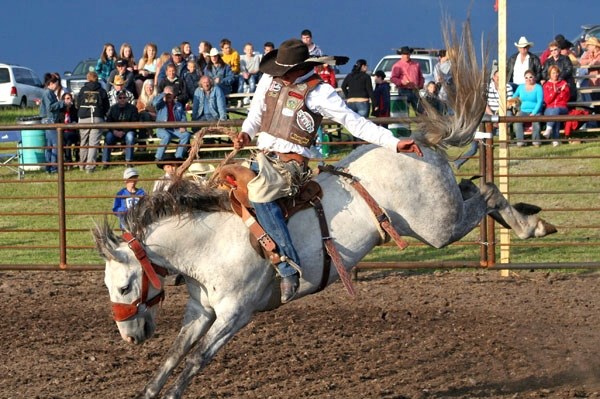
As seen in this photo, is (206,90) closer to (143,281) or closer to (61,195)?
(61,195)

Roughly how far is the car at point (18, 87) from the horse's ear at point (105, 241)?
21.7m

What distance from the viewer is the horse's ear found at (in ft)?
18.8

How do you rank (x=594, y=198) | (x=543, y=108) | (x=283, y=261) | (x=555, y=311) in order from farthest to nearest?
1. (x=543, y=108)
2. (x=594, y=198)
3. (x=555, y=311)
4. (x=283, y=261)

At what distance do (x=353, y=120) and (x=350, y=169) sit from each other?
1.24 feet

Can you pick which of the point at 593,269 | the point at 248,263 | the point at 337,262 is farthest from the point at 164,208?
the point at 593,269

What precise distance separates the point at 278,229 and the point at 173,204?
62cm

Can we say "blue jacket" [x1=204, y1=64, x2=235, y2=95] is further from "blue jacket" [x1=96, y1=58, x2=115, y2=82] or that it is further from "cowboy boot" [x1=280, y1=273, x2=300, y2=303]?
"cowboy boot" [x1=280, y1=273, x2=300, y2=303]

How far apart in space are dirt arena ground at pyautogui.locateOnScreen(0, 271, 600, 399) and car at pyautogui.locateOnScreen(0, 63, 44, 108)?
59.8ft

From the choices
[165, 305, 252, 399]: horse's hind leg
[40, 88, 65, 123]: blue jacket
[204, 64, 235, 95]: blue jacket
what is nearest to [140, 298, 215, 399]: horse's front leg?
[165, 305, 252, 399]: horse's hind leg

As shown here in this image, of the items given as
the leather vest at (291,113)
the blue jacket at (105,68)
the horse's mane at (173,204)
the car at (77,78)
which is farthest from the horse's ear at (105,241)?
the car at (77,78)

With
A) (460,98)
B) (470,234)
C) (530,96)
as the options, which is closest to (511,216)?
(460,98)

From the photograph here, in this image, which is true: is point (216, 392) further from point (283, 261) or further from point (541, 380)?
point (541, 380)

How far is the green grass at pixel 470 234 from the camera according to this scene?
35.1 feet

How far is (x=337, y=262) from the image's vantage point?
19.8ft
